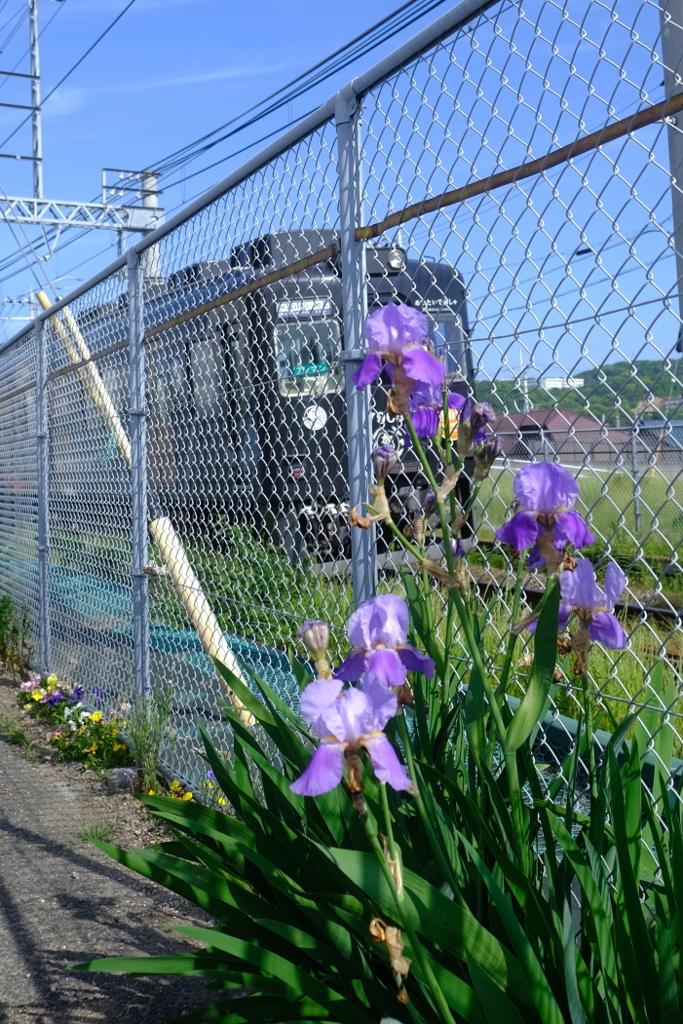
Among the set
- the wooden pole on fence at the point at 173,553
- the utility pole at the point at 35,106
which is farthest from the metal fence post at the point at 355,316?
the utility pole at the point at 35,106

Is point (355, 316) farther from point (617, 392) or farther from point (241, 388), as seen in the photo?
point (241, 388)

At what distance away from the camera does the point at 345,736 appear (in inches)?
46.8

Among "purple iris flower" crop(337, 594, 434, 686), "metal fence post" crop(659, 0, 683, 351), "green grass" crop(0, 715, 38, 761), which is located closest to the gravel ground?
"green grass" crop(0, 715, 38, 761)

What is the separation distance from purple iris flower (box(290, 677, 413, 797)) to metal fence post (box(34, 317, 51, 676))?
5580mm

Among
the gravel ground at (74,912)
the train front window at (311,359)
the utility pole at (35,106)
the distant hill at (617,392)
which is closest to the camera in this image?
the distant hill at (617,392)

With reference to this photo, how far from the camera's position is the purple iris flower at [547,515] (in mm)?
1399

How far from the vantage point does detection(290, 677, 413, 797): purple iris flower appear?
1.16m

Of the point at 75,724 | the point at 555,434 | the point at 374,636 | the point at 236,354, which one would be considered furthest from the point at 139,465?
the point at 374,636

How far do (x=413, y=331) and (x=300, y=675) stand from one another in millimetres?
1072

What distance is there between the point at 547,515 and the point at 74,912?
8.24 ft

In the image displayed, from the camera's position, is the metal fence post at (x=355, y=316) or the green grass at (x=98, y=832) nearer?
the metal fence post at (x=355, y=316)

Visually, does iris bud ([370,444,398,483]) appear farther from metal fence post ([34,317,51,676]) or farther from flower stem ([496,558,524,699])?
metal fence post ([34,317,51,676])

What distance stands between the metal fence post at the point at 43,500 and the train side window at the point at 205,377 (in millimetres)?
2638

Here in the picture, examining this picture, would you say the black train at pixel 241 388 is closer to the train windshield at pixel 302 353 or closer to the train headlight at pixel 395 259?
the train windshield at pixel 302 353
